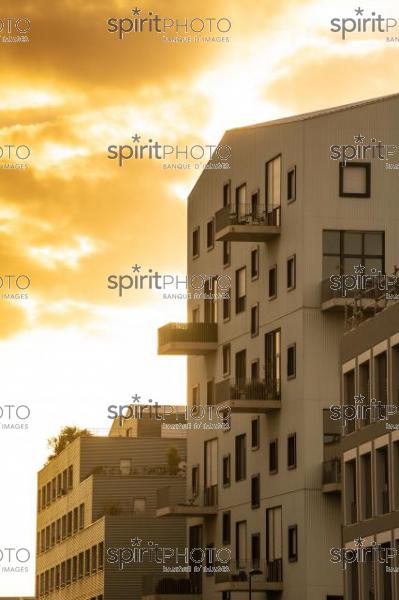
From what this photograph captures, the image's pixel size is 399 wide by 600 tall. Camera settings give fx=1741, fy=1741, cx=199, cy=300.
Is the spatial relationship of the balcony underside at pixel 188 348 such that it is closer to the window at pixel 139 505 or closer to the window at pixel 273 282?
the window at pixel 273 282

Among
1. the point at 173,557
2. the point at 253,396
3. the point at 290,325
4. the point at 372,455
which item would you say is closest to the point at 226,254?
the point at 253,396

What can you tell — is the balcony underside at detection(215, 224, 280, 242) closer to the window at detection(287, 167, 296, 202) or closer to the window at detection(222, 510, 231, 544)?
the window at detection(287, 167, 296, 202)

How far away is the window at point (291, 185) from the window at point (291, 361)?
719 centimetres

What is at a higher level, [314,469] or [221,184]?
[221,184]

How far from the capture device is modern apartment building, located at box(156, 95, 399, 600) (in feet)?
264

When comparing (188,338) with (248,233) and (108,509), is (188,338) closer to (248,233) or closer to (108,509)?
Answer: (248,233)

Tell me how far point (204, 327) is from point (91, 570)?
96.0ft

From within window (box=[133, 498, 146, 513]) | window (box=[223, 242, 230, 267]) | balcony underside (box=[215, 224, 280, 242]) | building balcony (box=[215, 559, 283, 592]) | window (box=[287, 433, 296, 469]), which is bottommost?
building balcony (box=[215, 559, 283, 592])

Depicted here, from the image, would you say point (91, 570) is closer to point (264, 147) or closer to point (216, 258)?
point (216, 258)

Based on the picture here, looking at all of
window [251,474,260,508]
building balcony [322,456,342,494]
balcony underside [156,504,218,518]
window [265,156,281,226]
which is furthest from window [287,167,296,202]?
balcony underside [156,504,218,518]

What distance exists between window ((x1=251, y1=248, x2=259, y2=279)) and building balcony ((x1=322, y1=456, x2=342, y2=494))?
1234 centimetres

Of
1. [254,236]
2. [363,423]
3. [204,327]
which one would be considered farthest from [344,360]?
[204,327]

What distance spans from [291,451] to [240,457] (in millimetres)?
8125

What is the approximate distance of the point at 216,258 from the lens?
311 ft
